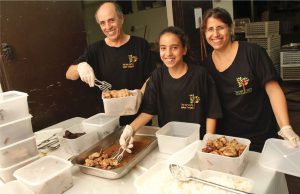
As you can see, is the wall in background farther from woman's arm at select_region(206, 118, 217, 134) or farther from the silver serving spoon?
the silver serving spoon

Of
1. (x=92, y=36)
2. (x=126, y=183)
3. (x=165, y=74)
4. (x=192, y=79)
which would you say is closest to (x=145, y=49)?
(x=165, y=74)

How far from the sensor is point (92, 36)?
5.01 m

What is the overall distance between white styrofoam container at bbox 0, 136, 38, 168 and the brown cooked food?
0.33 m

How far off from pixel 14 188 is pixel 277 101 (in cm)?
152

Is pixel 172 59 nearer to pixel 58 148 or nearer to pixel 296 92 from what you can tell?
pixel 58 148

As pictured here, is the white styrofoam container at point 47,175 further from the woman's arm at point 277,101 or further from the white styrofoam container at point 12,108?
the woman's arm at point 277,101

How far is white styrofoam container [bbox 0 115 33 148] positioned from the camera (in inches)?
54.0

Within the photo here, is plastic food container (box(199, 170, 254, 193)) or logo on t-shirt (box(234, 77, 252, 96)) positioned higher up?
logo on t-shirt (box(234, 77, 252, 96))

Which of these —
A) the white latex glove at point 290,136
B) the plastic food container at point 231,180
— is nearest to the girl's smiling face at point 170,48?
the white latex glove at point 290,136

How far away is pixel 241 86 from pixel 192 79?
312mm

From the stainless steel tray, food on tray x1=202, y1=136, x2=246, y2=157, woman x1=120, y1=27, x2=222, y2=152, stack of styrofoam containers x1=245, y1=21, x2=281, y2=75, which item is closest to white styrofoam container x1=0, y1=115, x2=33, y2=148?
the stainless steel tray

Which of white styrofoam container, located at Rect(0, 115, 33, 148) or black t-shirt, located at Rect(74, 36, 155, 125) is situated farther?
black t-shirt, located at Rect(74, 36, 155, 125)

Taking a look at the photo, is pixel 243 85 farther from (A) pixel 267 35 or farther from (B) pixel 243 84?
(A) pixel 267 35

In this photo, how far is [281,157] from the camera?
1249mm
